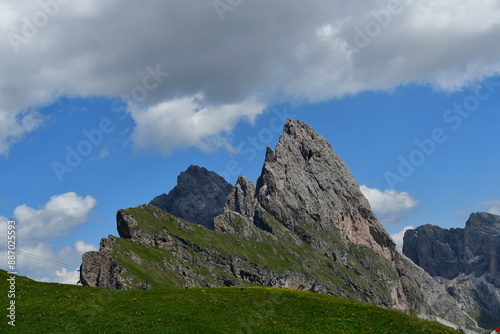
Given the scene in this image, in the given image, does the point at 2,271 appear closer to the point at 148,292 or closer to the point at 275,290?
the point at 148,292

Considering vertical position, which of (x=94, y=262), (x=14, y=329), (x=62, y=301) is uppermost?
(x=94, y=262)

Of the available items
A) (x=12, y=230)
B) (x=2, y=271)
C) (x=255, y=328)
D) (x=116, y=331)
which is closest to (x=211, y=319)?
(x=255, y=328)

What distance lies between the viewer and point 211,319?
4978cm

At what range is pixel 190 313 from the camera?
50938 mm

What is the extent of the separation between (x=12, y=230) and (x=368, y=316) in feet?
127

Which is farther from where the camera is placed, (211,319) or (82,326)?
(211,319)

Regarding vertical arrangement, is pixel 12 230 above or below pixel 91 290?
above

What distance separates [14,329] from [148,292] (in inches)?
707

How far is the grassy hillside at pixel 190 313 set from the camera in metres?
46.8

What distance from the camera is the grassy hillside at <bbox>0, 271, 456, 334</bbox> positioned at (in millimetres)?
46844

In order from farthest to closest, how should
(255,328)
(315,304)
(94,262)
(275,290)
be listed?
(94,262)
(275,290)
(315,304)
(255,328)

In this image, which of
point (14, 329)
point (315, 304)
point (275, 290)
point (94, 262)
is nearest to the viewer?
point (14, 329)

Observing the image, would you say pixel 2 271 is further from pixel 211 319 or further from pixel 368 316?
pixel 368 316

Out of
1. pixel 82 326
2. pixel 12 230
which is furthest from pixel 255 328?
pixel 12 230
